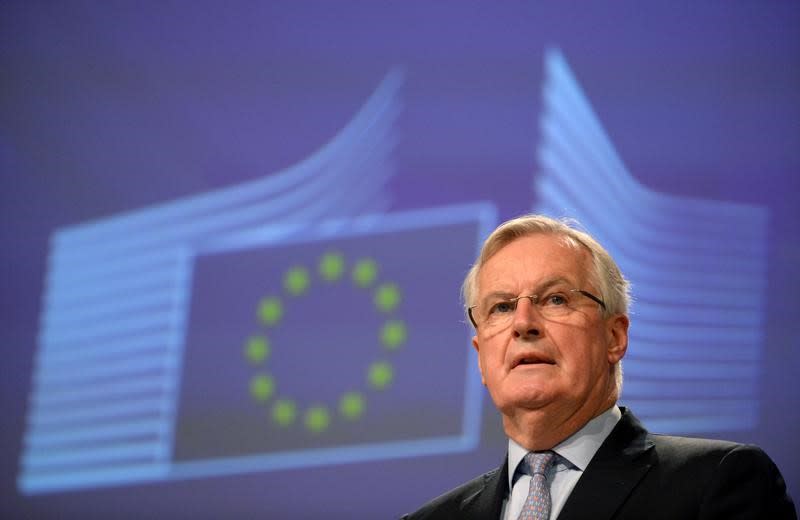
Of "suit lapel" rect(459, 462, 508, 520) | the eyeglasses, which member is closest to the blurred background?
"suit lapel" rect(459, 462, 508, 520)

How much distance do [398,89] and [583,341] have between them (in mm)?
2124

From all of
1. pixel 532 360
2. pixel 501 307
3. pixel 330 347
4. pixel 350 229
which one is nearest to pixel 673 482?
pixel 532 360

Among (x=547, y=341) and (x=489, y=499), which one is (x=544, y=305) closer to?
(x=547, y=341)

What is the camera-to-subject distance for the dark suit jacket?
5.60 feet

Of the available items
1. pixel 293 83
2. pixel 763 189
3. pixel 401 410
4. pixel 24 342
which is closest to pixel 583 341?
pixel 401 410

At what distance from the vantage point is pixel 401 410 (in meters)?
3.54

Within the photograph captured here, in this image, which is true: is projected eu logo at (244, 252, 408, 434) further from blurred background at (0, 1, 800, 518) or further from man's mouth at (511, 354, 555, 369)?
man's mouth at (511, 354, 555, 369)

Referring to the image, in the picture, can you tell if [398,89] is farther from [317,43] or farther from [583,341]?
[583,341]

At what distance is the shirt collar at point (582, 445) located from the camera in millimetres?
1949

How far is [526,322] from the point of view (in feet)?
6.48

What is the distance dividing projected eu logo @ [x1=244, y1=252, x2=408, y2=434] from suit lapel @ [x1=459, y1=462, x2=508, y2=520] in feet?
4.84

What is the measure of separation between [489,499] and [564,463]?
0.20 meters

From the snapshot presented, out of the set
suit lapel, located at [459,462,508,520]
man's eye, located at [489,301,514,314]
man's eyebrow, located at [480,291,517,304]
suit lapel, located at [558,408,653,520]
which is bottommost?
suit lapel, located at [459,462,508,520]

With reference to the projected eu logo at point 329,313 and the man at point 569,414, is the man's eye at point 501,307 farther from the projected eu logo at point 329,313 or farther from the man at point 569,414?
the projected eu logo at point 329,313
